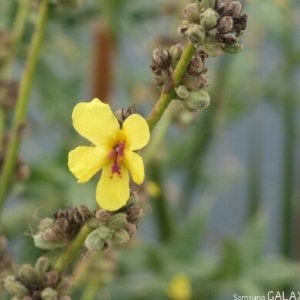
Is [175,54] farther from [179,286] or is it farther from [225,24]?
[179,286]

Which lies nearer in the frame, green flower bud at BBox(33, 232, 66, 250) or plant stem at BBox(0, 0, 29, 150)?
green flower bud at BBox(33, 232, 66, 250)

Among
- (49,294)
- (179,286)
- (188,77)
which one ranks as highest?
(188,77)

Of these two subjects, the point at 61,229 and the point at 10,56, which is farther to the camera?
the point at 10,56

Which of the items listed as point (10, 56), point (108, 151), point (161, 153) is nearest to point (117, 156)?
point (108, 151)

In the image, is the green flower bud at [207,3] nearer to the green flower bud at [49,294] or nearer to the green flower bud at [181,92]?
the green flower bud at [181,92]

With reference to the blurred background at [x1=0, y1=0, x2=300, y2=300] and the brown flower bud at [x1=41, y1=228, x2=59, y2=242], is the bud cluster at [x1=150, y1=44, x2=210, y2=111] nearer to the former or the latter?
the brown flower bud at [x1=41, y1=228, x2=59, y2=242]

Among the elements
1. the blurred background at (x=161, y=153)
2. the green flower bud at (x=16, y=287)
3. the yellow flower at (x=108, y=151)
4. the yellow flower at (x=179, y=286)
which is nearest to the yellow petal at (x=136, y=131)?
the yellow flower at (x=108, y=151)

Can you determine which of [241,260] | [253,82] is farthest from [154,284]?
[253,82]

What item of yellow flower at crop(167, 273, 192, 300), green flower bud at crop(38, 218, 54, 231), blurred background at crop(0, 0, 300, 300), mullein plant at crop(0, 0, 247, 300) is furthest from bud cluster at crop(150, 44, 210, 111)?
yellow flower at crop(167, 273, 192, 300)
